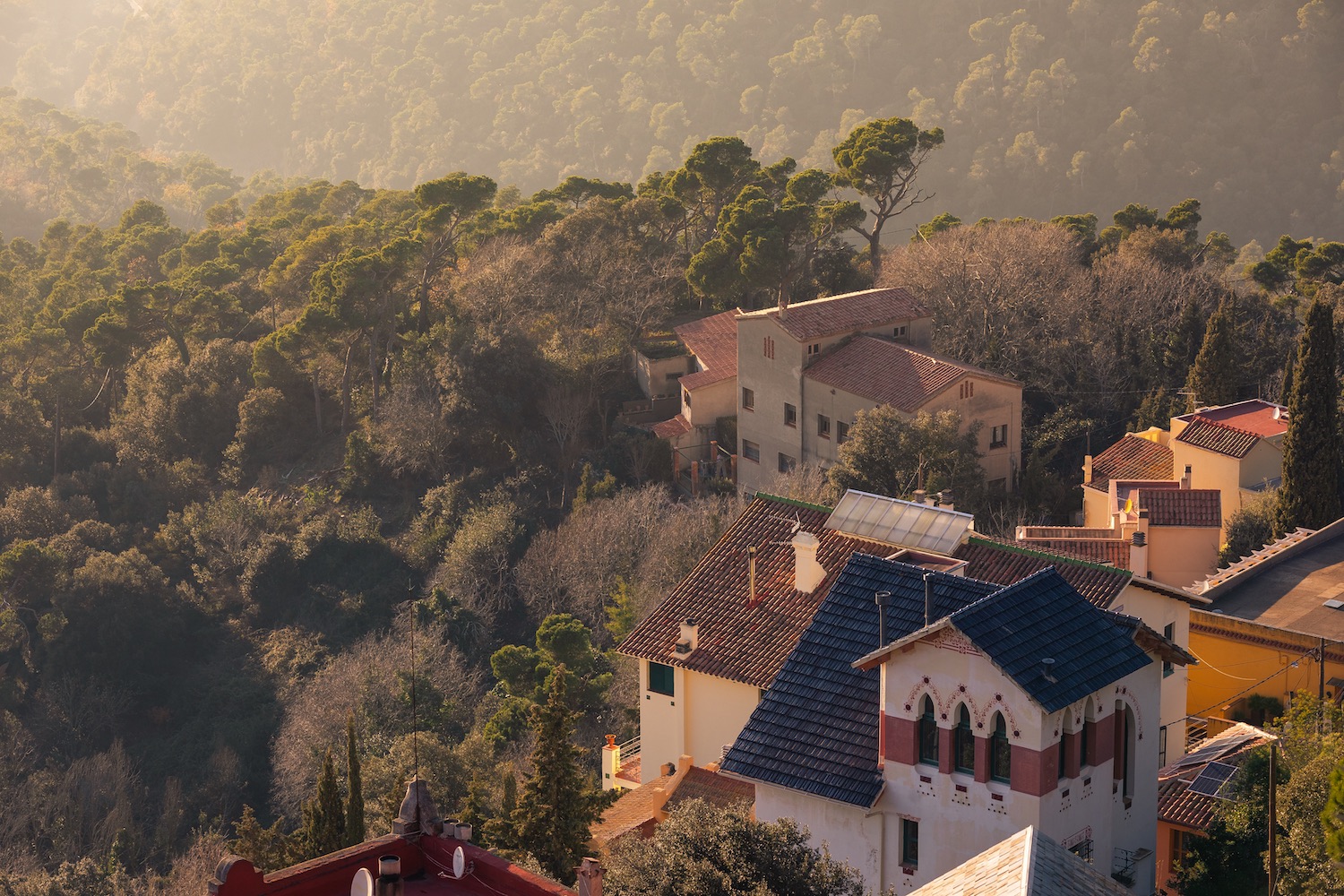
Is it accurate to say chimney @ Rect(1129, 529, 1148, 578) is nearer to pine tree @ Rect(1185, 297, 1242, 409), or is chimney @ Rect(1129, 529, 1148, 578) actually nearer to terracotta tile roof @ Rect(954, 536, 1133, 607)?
terracotta tile roof @ Rect(954, 536, 1133, 607)

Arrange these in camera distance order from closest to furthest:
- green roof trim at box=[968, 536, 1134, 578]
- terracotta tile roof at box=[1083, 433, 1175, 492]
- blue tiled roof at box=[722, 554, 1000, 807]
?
blue tiled roof at box=[722, 554, 1000, 807]
green roof trim at box=[968, 536, 1134, 578]
terracotta tile roof at box=[1083, 433, 1175, 492]

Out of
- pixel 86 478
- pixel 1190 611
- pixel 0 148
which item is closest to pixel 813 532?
pixel 1190 611

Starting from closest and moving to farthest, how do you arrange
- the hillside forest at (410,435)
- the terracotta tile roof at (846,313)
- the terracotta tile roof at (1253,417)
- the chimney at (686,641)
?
the chimney at (686,641) → the terracotta tile roof at (1253,417) → the hillside forest at (410,435) → the terracotta tile roof at (846,313)

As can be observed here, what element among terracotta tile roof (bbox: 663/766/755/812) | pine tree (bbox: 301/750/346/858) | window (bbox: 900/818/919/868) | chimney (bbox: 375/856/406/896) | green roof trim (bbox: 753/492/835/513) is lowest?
pine tree (bbox: 301/750/346/858)

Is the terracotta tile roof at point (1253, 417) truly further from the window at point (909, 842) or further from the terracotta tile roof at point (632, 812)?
the window at point (909, 842)

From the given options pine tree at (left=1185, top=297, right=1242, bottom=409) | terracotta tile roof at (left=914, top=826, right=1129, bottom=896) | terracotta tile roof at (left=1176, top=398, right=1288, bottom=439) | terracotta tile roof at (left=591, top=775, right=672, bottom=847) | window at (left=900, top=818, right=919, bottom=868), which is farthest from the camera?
pine tree at (left=1185, top=297, right=1242, bottom=409)

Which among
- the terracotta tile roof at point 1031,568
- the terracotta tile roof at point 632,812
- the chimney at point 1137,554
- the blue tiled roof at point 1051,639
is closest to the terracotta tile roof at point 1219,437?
the chimney at point 1137,554

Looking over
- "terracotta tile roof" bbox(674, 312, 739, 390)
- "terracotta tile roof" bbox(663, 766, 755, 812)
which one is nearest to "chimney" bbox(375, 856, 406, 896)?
"terracotta tile roof" bbox(663, 766, 755, 812)

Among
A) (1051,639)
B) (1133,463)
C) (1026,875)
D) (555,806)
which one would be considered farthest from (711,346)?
(1026,875)
